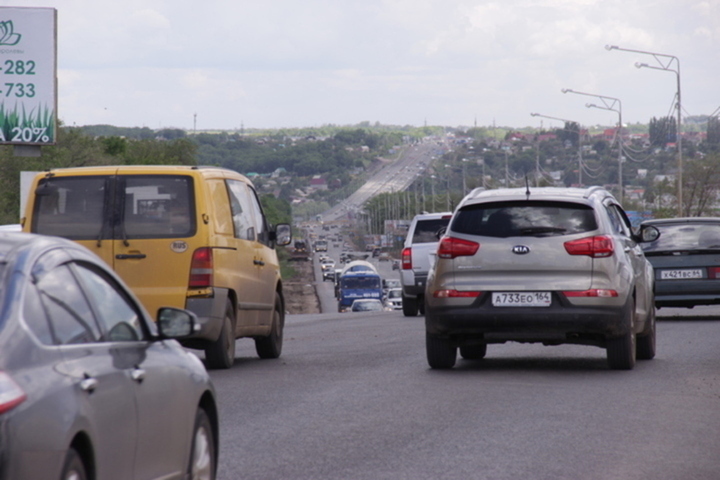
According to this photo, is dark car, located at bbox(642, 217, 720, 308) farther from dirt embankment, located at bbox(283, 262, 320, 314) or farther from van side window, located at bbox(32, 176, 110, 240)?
dirt embankment, located at bbox(283, 262, 320, 314)

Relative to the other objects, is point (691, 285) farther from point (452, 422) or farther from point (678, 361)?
point (452, 422)

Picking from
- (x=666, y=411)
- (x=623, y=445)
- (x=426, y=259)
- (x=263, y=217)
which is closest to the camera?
(x=623, y=445)

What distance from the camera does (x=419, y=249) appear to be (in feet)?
87.7

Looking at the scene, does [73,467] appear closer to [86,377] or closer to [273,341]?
[86,377]

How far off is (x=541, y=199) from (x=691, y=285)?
11.0m

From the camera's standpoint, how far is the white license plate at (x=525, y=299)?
43.0ft

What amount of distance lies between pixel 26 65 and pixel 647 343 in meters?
27.1

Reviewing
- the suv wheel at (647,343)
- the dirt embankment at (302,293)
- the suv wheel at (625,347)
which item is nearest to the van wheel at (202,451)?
the suv wheel at (625,347)

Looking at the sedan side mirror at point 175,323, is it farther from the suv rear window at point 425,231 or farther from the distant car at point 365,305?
Result: the distant car at point 365,305

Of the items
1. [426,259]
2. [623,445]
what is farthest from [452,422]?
[426,259]

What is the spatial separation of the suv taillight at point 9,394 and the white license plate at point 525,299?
Answer: 9.14 metres

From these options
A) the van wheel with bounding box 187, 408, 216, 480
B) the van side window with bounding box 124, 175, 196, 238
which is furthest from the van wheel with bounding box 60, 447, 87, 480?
the van side window with bounding box 124, 175, 196, 238

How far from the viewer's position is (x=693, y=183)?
88562 millimetres

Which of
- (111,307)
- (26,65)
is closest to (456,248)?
(111,307)
